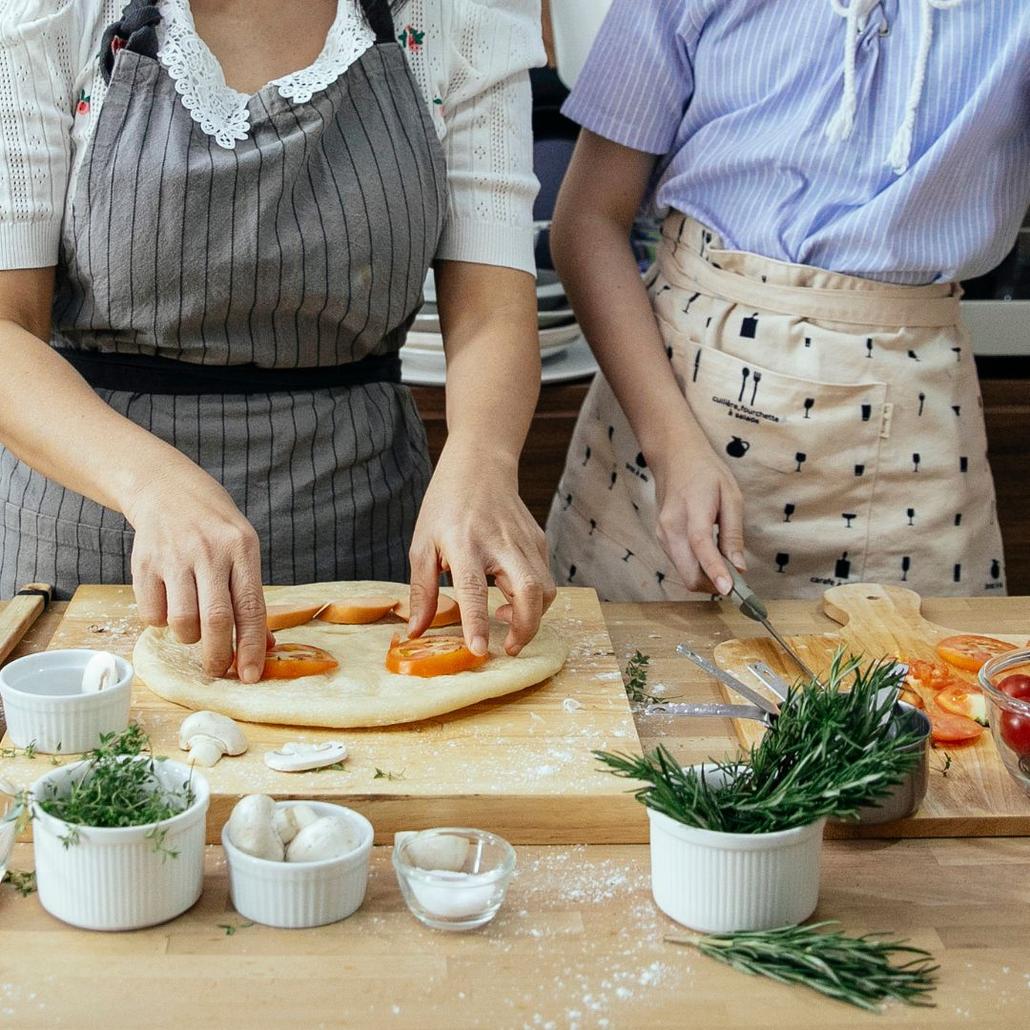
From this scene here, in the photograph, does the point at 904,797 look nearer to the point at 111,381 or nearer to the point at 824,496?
the point at 824,496

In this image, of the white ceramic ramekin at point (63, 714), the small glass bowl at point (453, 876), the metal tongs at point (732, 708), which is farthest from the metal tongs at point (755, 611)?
the white ceramic ramekin at point (63, 714)

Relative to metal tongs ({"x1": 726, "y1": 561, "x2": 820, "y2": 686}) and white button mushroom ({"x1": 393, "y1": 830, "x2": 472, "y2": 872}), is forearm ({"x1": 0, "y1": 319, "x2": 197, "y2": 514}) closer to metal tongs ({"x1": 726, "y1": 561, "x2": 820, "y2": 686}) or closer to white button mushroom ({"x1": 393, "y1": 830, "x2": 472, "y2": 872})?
white button mushroom ({"x1": 393, "y1": 830, "x2": 472, "y2": 872})

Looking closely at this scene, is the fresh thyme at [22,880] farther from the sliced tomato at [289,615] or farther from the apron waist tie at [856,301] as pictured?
the apron waist tie at [856,301]

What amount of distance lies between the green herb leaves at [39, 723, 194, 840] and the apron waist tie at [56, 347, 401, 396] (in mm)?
603

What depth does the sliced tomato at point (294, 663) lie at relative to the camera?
1.23m

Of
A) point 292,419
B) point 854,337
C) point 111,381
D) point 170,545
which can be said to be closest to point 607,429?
point 854,337

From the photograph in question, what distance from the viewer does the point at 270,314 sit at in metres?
1.44

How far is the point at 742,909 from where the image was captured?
89cm

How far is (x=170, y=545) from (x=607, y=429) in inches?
31.5

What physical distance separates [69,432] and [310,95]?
453mm

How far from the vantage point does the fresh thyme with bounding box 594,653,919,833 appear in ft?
2.93

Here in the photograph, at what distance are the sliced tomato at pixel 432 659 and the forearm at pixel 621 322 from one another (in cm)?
47

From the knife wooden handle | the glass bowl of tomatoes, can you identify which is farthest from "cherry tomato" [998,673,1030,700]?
the knife wooden handle

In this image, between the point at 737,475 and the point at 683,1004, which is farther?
the point at 737,475
